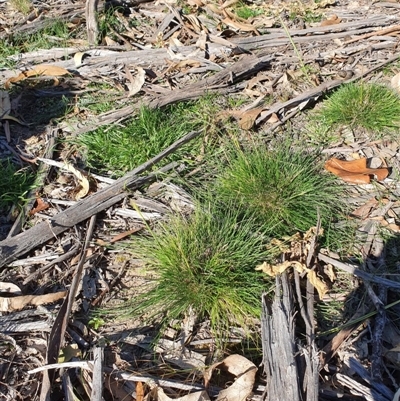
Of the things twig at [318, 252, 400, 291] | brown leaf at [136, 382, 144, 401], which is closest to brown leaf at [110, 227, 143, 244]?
brown leaf at [136, 382, 144, 401]

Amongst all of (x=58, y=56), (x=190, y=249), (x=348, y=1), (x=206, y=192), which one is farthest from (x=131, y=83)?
(x=348, y=1)

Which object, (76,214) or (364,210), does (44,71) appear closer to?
(76,214)

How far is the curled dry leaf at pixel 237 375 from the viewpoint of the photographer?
2.27m

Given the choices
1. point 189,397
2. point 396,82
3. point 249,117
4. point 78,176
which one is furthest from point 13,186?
point 396,82

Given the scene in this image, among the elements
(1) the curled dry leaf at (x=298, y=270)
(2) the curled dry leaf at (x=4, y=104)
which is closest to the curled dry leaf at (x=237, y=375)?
(1) the curled dry leaf at (x=298, y=270)

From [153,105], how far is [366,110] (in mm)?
1542

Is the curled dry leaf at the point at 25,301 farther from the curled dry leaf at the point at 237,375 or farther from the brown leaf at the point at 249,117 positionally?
the brown leaf at the point at 249,117

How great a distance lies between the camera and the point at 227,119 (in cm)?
380

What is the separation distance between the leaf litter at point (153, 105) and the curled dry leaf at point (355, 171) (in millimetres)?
11

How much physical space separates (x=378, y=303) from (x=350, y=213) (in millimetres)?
694

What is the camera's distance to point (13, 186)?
11.1ft

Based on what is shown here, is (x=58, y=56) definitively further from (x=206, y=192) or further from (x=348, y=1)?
(x=348, y=1)

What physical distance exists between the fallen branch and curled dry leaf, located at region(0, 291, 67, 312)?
0.29m

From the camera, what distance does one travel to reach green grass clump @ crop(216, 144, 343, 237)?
3012mm
